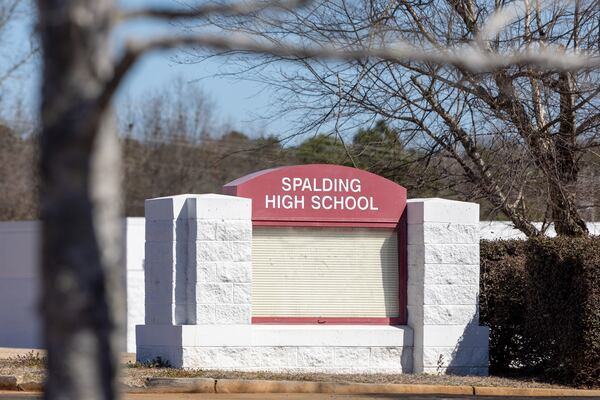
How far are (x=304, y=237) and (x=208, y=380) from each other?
→ 291 cm

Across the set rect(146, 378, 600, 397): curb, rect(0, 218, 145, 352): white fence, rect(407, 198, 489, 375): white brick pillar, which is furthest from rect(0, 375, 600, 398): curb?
rect(0, 218, 145, 352): white fence

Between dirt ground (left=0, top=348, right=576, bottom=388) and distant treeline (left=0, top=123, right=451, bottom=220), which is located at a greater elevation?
distant treeline (left=0, top=123, right=451, bottom=220)

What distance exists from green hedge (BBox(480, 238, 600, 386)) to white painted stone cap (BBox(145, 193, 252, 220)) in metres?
4.01

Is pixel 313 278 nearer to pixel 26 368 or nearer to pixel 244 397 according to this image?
pixel 244 397

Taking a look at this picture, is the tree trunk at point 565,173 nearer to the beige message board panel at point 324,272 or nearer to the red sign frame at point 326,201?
the red sign frame at point 326,201

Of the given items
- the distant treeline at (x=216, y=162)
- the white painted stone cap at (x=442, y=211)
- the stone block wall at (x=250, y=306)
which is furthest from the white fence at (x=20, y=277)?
the stone block wall at (x=250, y=306)

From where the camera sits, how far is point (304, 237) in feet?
47.2

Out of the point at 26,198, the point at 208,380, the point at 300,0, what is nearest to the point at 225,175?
the point at 26,198

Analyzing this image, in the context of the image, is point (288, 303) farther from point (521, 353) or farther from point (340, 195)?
point (521, 353)

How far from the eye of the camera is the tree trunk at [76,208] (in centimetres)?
416

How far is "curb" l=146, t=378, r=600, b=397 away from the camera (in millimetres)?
12195

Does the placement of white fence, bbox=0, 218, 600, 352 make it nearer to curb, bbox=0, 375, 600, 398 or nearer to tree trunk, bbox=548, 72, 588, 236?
tree trunk, bbox=548, 72, 588, 236

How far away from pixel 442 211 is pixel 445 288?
1080 mm

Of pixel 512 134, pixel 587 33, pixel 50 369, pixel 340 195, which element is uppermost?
pixel 587 33
